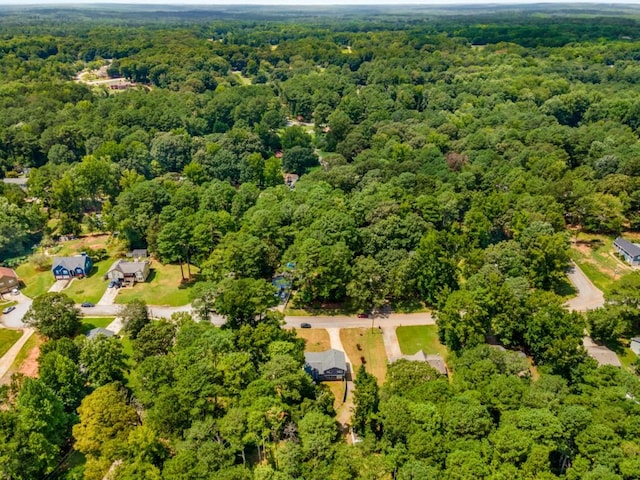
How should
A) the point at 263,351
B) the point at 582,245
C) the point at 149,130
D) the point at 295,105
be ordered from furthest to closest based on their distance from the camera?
the point at 295,105
the point at 149,130
the point at 582,245
the point at 263,351

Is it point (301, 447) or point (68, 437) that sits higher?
point (301, 447)

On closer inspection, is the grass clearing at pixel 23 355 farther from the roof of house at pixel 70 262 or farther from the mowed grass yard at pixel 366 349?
the mowed grass yard at pixel 366 349

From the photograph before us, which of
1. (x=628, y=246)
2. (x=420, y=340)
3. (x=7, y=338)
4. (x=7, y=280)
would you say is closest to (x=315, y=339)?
(x=420, y=340)

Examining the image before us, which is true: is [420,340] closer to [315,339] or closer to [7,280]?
[315,339]

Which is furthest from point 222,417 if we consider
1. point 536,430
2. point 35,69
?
point 35,69

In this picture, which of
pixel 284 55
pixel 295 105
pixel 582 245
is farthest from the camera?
pixel 284 55

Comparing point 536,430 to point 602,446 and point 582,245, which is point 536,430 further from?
point 582,245

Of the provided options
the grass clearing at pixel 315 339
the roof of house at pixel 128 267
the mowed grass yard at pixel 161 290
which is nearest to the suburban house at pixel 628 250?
the grass clearing at pixel 315 339
